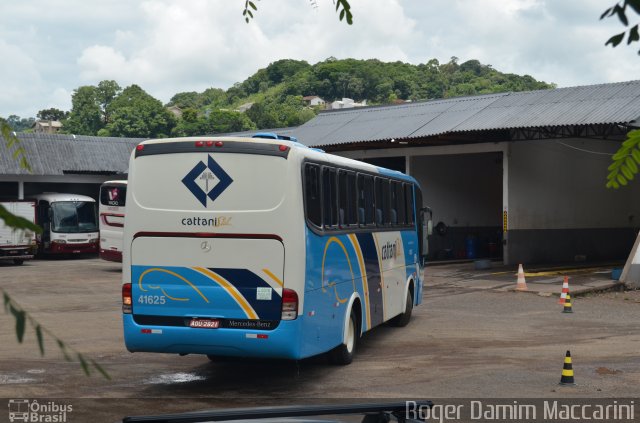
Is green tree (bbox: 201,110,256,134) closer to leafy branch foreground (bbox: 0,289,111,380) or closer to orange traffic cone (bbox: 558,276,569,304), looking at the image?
orange traffic cone (bbox: 558,276,569,304)

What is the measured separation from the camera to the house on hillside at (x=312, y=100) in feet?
463

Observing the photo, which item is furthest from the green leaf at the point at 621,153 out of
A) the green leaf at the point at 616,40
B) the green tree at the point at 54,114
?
the green tree at the point at 54,114

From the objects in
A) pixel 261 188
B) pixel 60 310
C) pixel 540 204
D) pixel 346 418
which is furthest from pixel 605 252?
pixel 346 418

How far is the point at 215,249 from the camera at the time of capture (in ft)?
Result: 35.7

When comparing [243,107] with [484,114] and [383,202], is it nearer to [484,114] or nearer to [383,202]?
[484,114]

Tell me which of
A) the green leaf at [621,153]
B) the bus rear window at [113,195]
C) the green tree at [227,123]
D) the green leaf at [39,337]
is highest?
the green tree at [227,123]

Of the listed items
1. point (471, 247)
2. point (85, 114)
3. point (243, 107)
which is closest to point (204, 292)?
point (471, 247)

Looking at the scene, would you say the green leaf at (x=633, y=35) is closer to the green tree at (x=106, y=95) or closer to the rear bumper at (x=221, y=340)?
the rear bumper at (x=221, y=340)

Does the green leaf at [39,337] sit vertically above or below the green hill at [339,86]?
below

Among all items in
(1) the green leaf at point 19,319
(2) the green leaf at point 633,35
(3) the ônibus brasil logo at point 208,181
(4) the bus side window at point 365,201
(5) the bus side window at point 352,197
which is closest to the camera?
(1) the green leaf at point 19,319

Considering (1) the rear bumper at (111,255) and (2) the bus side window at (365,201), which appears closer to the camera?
(2) the bus side window at (365,201)

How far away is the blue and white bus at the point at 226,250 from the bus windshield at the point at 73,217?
30.8 m

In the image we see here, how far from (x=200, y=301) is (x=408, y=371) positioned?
10.8 ft

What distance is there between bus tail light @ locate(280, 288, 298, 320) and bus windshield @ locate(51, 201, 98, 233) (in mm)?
31782
